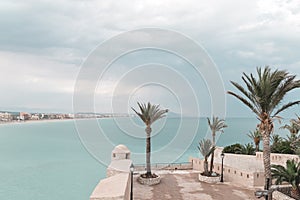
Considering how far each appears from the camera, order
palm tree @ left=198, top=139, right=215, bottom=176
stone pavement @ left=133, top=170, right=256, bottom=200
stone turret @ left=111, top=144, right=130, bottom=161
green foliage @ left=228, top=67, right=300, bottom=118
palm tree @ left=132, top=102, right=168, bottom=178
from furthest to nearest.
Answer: palm tree @ left=198, top=139, right=215, bottom=176
palm tree @ left=132, top=102, right=168, bottom=178
stone turret @ left=111, top=144, right=130, bottom=161
stone pavement @ left=133, top=170, right=256, bottom=200
green foliage @ left=228, top=67, right=300, bottom=118

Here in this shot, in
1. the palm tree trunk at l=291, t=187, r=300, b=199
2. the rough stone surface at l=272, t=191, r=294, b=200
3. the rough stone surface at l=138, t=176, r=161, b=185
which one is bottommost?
the rough stone surface at l=138, t=176, r=161, b=185

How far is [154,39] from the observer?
1672 cm

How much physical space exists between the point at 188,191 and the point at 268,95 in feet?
22.7

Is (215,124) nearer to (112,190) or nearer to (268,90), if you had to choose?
(268,90)

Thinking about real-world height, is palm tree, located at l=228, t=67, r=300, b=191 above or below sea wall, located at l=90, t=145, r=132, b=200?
above

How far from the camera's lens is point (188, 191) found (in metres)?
15.0

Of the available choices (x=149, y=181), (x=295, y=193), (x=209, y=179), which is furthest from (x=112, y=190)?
(x=209, y=179)

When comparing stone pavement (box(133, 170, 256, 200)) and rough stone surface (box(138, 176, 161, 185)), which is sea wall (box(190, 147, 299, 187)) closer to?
stone pavement (box(133, 170, 256, 200))

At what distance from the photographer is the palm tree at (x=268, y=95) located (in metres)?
11.6

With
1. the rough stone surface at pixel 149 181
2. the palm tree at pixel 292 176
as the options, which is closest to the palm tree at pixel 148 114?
the rough stone surface at pixel 149 181

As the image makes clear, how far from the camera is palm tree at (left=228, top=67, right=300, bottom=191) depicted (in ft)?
38.1

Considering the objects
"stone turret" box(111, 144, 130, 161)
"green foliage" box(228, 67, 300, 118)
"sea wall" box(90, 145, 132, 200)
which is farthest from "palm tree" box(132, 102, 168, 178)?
"green foliage" box(228, 67, 300, 118)

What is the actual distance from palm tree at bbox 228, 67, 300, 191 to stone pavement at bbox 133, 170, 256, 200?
324cm

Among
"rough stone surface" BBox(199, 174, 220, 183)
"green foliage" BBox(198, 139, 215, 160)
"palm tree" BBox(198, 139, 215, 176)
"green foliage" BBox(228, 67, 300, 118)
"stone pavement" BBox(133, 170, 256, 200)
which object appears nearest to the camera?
"green foliage" BBox(228, 67, 300, 118)
